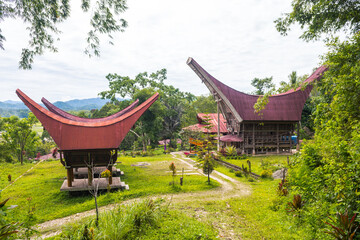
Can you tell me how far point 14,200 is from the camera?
8.73 m

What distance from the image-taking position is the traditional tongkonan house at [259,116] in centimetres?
2036

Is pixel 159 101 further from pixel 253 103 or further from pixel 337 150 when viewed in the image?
pixel 337 150

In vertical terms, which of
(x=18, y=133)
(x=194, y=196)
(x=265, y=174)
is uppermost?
(x=18, y=133)

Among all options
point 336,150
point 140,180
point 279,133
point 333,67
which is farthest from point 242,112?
point 336,150

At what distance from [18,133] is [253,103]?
2462 cm

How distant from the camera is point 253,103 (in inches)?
Result: 814

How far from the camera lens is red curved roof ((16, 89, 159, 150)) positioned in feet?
31.4

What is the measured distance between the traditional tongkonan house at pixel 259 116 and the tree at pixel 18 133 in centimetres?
1796

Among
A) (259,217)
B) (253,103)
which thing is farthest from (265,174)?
(253,103)

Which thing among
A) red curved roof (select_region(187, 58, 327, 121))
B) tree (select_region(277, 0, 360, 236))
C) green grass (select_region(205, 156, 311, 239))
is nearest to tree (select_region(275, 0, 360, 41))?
tree (select_region(277, 0, 360, 236))

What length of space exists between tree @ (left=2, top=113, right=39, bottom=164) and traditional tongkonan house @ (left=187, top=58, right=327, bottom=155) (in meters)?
18.0

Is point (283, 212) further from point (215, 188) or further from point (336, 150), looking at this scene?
point (215, 188)

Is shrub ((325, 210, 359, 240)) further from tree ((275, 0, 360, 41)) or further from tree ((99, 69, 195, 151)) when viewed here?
tree ((99, 69, 195, 151))

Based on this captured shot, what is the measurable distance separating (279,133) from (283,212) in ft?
57.5
